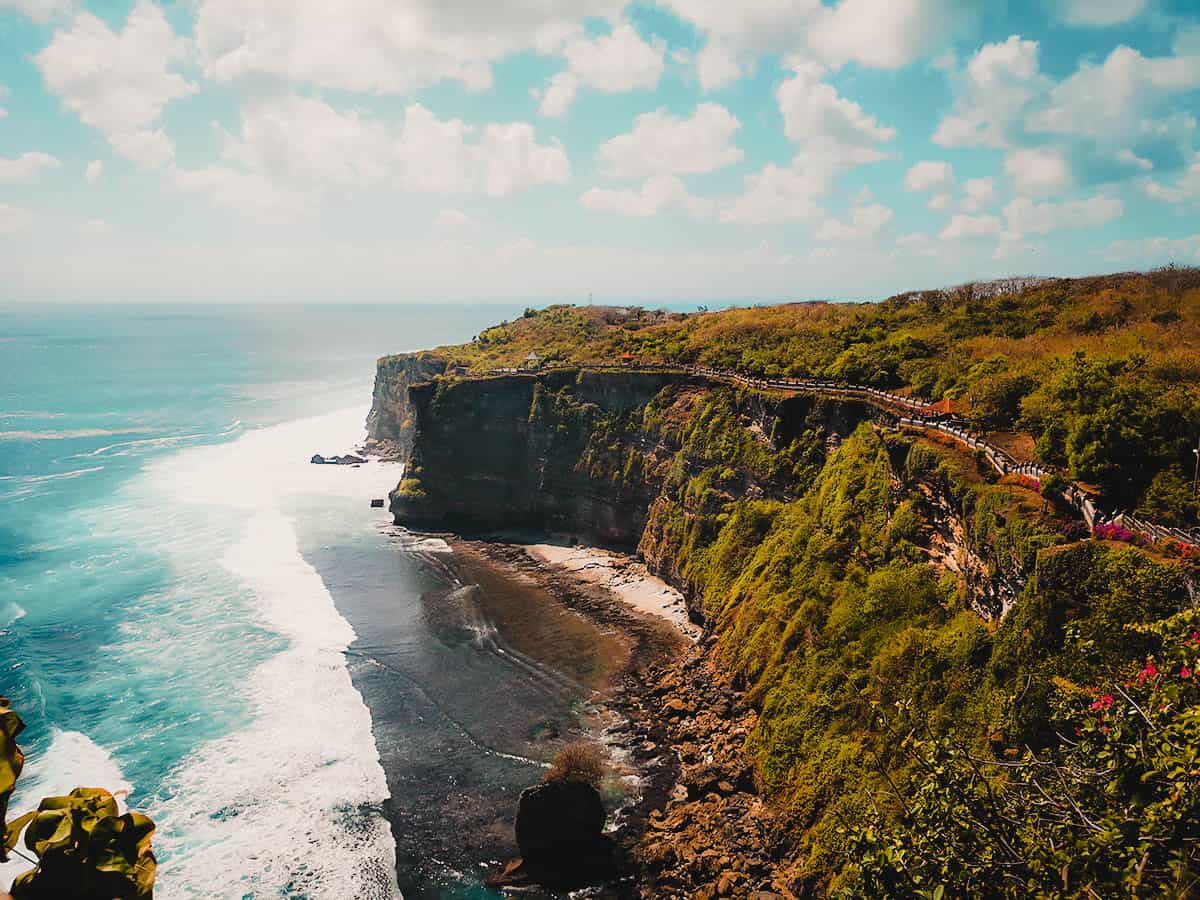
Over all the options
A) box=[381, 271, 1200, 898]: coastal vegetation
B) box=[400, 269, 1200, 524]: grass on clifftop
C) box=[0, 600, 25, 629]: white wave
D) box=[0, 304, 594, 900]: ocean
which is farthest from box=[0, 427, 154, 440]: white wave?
box=[381, 271, 1200, 898]: coastal vegetation

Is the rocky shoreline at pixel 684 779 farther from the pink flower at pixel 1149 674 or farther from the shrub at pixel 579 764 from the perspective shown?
the pink flower at pixel 1149 674

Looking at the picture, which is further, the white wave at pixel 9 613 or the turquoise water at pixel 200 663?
the white wave at pixel 9 613

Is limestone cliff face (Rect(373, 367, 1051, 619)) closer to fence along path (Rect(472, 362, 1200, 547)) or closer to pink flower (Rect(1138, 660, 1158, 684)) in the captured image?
fence along path (Rect(472, 362, 1200, 547))

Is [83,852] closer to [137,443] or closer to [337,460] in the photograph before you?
[337,460]

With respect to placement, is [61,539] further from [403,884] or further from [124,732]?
[403,884]

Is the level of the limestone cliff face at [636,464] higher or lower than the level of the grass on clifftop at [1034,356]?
lower

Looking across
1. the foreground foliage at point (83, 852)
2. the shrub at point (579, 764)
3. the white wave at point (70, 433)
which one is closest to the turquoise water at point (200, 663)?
the shrub at point (579, 764)

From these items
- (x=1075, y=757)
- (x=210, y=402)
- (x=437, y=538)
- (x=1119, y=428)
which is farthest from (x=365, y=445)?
(x=1075, y=757)
